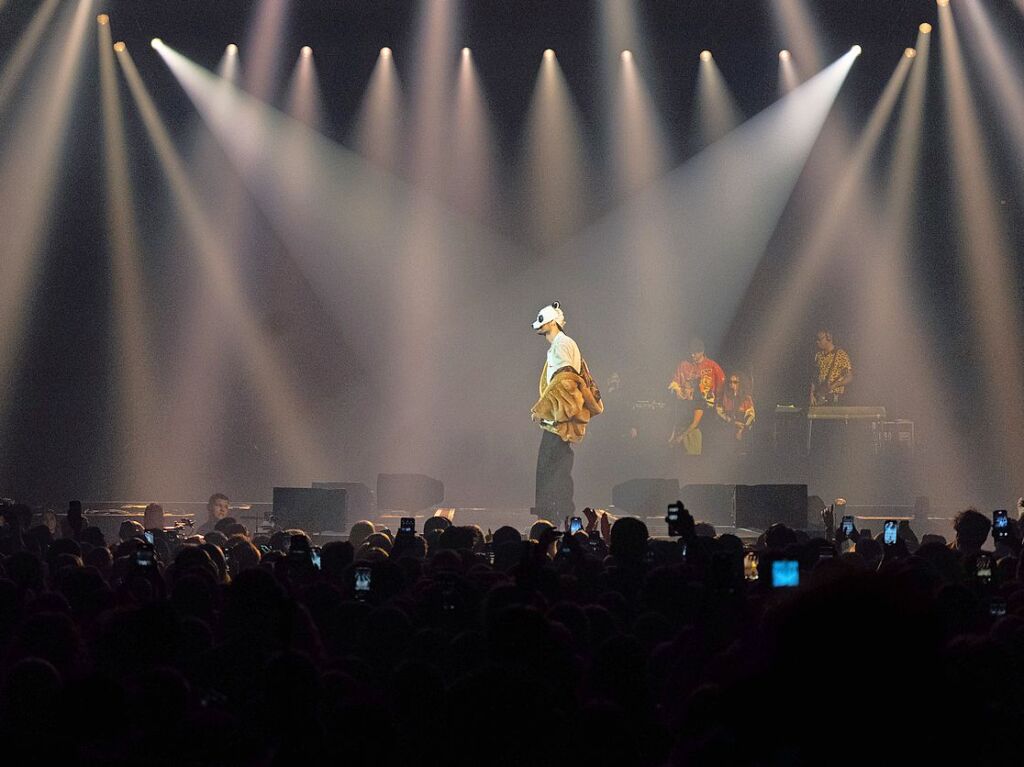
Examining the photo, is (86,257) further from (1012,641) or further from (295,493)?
(1012,641)

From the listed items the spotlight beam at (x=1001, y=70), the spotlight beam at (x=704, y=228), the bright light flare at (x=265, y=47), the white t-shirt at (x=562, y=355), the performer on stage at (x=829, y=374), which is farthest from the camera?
the spotlight beam at (x=704, y=228)

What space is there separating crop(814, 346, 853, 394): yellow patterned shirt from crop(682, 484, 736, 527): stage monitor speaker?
4.76m

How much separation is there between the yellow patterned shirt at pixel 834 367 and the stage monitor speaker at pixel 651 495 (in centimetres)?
475

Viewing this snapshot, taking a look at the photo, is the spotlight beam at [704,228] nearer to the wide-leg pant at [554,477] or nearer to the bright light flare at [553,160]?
the bright light flare at [553,160]

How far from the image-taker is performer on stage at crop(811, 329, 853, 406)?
20.9 metres

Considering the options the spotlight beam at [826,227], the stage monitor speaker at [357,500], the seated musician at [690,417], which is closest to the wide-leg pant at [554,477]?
the stage monitor speaker at [357,500]

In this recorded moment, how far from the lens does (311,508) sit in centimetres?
1509

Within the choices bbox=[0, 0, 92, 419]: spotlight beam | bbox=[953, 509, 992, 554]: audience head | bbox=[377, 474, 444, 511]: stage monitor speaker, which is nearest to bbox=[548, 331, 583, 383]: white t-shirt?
bbox=[377, 474, 444, 511]: stage monitor speaker

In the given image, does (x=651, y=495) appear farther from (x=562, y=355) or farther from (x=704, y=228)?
(x=704, y=228)

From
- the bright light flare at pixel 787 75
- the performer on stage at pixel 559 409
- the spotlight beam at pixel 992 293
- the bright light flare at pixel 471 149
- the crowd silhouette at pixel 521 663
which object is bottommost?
the crowd silhouette at pixel 521 663

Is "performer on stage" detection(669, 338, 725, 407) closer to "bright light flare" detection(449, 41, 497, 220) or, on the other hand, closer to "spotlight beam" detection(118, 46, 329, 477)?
"bright light flare" detection(449, 41, 497, 220)

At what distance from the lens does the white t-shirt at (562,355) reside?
1431cm

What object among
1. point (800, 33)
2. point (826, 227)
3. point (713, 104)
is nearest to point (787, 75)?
point (800, 33)

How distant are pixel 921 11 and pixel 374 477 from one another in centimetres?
1216
